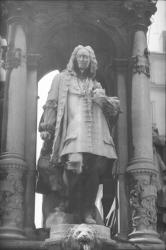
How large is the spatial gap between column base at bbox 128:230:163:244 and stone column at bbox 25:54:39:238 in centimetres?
164

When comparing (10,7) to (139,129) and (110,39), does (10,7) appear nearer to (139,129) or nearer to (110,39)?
(110,39)

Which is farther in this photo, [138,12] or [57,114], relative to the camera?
[138,12]

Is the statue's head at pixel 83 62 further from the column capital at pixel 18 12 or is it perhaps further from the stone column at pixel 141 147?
the column capital at pixel 18 12

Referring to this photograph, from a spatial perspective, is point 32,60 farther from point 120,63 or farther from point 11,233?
point 11,233

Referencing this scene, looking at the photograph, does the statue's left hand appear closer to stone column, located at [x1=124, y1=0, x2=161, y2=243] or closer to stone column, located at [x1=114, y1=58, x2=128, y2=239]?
stone column, located at [x1=124, y1=0, x2=161, y2=243]

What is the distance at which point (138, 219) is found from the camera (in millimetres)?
11867

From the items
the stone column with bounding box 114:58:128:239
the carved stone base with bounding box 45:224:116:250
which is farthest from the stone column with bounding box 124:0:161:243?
the carved stone base with bounding box 45:224:116:250

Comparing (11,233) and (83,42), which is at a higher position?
(83,42)

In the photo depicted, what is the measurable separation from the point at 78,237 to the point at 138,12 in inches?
199

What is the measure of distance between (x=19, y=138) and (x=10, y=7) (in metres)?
2.59

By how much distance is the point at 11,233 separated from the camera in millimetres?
11297

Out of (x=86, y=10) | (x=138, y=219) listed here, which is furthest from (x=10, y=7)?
(x=138, y=219)

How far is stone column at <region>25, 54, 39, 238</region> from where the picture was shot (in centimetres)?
1196

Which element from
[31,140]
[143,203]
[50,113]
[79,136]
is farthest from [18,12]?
[143,203]
